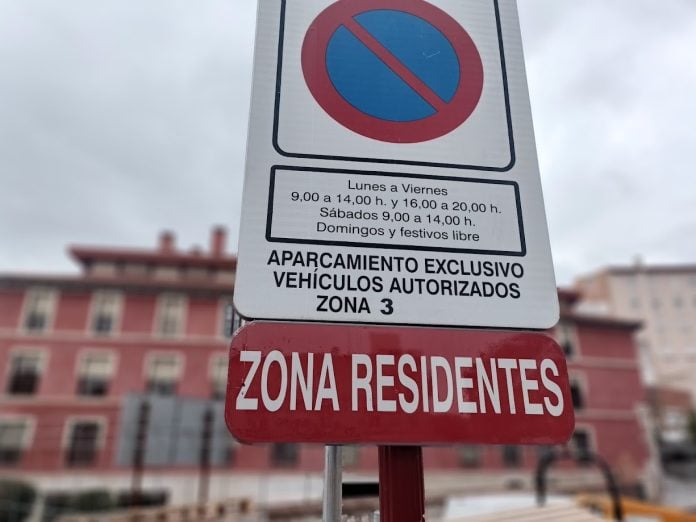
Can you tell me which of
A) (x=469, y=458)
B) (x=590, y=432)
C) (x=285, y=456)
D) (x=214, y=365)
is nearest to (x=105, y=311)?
(x=214, y=365)

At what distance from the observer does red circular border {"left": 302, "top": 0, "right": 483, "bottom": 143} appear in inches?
58.0

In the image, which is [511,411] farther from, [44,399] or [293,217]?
[44,399]

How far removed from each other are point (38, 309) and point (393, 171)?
90.4 ft

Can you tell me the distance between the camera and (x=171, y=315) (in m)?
25.1

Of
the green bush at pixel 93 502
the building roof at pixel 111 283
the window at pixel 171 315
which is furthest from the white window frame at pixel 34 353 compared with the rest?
the green bush at pixel 93 502

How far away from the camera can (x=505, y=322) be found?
127cm

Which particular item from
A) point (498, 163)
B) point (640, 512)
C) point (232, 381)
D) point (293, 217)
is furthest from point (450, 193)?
point (640, 512)

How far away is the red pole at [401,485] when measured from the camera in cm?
115

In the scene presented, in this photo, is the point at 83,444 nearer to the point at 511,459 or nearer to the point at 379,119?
the point at 511,459

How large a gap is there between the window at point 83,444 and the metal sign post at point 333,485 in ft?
80.1

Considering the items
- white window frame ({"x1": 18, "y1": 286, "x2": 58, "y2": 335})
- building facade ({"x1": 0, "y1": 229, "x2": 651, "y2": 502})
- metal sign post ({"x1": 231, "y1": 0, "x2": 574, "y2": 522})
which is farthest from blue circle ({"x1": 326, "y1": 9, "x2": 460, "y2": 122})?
white window frame ({"x1": 18, "y1": 286, "x2": 58, "y2": 335})

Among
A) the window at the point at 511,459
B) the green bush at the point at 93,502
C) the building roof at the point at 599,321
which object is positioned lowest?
the green bush at the point at 93,502

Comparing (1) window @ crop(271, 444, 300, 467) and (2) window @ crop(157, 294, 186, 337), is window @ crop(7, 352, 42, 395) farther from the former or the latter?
(1) window @ crop(271, 444, 300, 467)

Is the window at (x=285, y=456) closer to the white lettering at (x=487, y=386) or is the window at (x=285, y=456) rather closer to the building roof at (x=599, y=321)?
the building roof at (x=599, y=321)
